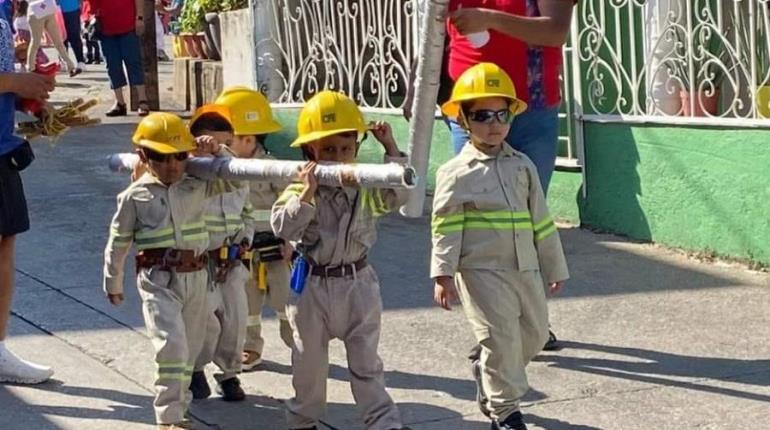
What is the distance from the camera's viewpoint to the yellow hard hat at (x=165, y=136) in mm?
4918

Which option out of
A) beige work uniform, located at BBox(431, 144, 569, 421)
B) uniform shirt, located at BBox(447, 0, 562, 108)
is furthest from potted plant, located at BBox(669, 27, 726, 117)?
beige work uniform, located at BBox(431, 144, 569, 421)

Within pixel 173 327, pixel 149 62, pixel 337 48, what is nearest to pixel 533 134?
pixel 173 327

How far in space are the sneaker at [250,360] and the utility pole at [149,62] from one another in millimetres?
8311

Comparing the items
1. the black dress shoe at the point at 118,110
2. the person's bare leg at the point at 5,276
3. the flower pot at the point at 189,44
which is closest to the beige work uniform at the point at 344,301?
the person's bare leg at the point at 5,276

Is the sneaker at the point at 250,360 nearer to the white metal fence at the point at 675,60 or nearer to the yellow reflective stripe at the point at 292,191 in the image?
the yellow reflective stripe at the point at 292,191

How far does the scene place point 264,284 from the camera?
600 cm

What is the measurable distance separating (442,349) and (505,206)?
1.39 metres

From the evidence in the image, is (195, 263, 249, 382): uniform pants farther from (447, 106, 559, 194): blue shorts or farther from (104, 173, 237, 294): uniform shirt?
(447, 106, 559, 194): blue shorts

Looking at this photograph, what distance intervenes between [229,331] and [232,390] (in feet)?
0.85

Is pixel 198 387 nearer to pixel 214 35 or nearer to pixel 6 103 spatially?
pixel 6 103

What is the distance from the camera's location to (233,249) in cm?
544

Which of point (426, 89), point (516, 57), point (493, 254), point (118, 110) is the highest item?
point (516, 57)

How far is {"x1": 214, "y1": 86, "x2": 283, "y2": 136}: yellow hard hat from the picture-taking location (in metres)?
5.74

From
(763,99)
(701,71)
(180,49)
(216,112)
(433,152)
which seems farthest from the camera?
(180,49)
